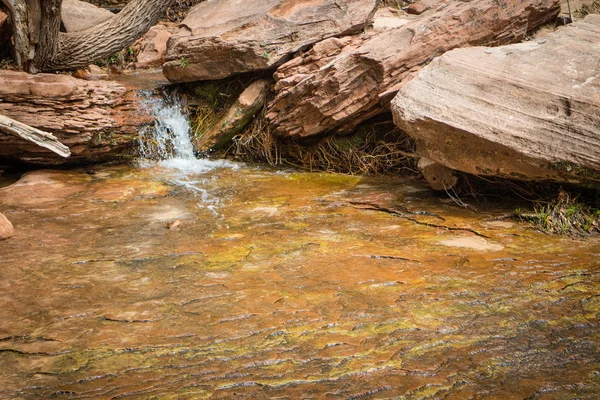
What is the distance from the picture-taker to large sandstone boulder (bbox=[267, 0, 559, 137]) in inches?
288

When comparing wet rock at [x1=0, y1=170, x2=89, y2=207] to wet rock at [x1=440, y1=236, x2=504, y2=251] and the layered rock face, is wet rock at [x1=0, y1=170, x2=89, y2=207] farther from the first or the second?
wet rock at [x1=440, y1=236, x2=504, y2=251]

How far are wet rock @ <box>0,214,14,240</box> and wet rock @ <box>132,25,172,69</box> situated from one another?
579 cm

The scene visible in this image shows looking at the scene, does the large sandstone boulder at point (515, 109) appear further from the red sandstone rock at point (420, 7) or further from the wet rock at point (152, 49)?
the wet rock at point (152, 49)

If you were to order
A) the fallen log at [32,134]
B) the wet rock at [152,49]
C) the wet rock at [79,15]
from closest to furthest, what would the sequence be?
1. the fallen log at [32,134]
2. the wet rock at [79,15]
3. the wet rock at [152,49]

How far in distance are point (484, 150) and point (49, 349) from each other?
3.71 meters

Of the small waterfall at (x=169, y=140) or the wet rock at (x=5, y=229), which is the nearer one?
the wet rock at (x=5, y=229)

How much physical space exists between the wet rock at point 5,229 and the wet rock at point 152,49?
579 cm

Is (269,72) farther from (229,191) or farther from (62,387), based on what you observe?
(62,387)

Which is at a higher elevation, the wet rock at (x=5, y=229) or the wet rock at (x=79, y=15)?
the wet rock at (x=79, y=15)

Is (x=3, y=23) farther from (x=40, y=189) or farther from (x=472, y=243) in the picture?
(x=472, y=243)

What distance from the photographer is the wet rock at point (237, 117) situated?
27.1ft

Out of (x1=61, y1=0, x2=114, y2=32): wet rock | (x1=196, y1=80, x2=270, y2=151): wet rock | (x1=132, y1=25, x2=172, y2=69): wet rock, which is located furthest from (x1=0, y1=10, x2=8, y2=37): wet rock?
(x1=196, y1=80, x2=270, y2=151): wet rock

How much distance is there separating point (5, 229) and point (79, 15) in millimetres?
6311

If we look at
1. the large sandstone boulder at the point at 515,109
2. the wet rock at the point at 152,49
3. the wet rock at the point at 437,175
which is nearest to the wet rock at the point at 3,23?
the wet rock at the point at 152,49
